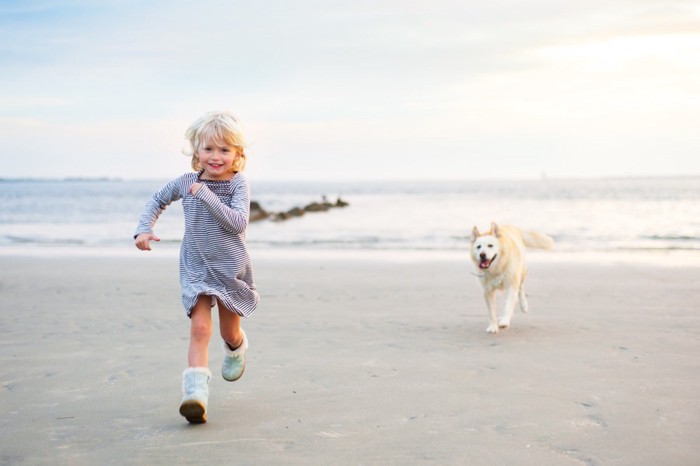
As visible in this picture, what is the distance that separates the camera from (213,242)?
A: 3.56 meters

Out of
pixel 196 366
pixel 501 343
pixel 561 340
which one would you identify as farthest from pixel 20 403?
pixel 561 340

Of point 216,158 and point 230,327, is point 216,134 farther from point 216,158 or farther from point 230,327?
point 230,327

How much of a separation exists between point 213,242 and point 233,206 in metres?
0.20

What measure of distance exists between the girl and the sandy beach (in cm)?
44

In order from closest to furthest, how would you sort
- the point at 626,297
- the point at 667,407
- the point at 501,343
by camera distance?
1. the point at 667,407
2. the point at 501,343
3. the point at 626,297

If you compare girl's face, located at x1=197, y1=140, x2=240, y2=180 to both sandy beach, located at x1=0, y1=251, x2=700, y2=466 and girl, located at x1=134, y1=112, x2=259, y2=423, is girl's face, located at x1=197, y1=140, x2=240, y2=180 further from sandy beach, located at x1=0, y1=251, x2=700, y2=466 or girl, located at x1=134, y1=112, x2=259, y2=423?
sandy beach, located at x1=0, y1=251, x2=700, y2=466

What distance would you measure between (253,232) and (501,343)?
1636 centimetres

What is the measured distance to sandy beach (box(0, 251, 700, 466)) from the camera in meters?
3.11

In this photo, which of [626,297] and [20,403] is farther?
[626,297]

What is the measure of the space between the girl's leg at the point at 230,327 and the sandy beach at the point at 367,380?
1.06 ft

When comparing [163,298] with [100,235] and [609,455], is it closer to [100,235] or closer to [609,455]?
[609,455]

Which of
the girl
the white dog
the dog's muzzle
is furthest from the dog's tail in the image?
the girl

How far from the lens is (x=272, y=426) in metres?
3.42

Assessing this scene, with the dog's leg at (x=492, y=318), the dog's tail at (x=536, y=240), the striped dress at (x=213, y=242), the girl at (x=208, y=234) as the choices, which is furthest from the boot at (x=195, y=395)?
the dog's tail at (x=536, y=240)
